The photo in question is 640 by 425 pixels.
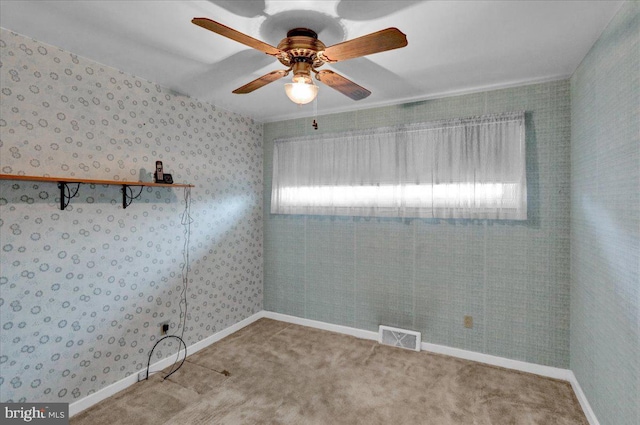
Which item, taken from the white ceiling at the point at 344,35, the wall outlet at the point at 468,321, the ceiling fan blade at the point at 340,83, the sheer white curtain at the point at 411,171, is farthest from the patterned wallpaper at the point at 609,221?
the ceiling fan blade at the point at 340,83

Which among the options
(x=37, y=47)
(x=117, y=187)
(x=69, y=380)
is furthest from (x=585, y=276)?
(x=37, y=47)

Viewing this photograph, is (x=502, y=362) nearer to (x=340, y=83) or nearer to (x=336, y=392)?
(x=336, y=392)

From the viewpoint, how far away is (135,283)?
267cm

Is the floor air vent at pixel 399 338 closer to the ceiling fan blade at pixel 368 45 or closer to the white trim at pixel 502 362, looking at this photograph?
the white trim at pixel 502 362

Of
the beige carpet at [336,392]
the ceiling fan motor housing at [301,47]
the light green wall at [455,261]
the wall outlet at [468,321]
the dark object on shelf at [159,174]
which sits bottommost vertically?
the beige carpet at [336,392]

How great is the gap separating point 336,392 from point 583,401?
1.84 m

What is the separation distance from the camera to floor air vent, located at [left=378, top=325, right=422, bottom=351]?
319cm

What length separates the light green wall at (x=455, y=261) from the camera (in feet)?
8.86

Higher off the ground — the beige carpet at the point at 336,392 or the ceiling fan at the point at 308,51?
the ceiling fan at the point at 308,51

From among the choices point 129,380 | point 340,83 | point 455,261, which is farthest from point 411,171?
point 129,380

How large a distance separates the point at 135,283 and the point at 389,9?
2809 mm

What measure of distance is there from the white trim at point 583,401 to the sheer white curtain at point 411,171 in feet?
4.57

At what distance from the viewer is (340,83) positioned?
2016 mm

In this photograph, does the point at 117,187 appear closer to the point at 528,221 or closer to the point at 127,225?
the point at 127,225
